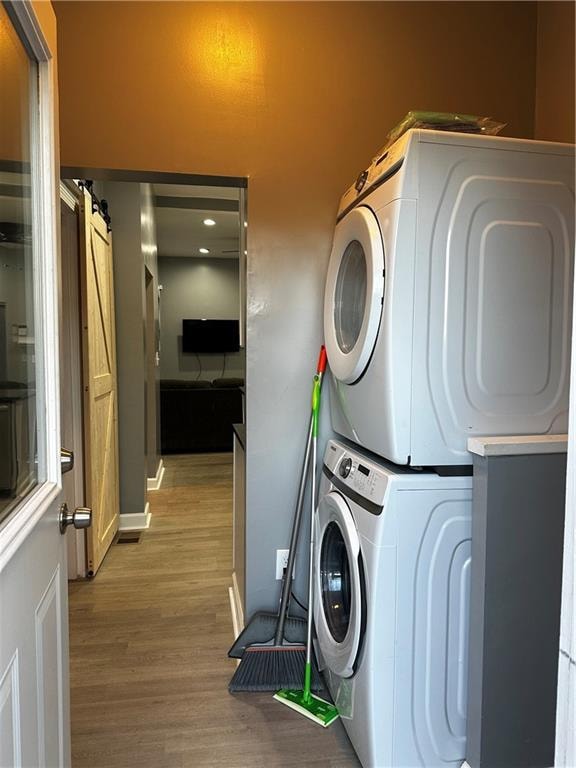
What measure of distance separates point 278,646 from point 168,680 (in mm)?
450

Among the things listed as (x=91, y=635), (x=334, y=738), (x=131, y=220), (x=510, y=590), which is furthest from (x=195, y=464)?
(x=510, y=590)

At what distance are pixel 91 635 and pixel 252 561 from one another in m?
0.86

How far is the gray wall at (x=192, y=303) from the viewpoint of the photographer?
7680 millimetres

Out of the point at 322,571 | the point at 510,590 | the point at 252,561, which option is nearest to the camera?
the point at 510,590

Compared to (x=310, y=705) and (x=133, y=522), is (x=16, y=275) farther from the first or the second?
(x=133, y=522)

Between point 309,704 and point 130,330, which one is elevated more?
point 130,330

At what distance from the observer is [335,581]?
174cm

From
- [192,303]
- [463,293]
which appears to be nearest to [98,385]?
[463,293]

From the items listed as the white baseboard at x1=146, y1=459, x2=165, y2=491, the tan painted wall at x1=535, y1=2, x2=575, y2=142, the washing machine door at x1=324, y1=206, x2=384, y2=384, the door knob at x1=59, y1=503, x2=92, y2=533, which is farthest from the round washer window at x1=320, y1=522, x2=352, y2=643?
the white baseboard at x1=146, y1=459, x2=165, y2=491

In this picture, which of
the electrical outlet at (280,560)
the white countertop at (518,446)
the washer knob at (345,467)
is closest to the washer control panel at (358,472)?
the washer knob at (345,467)

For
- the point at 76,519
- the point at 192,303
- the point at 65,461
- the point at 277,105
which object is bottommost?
the point at 76,519

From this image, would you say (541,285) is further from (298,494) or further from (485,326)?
(298,494)

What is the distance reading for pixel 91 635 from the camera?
88.1 inches

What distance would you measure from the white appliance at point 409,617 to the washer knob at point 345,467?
0.46 feet
